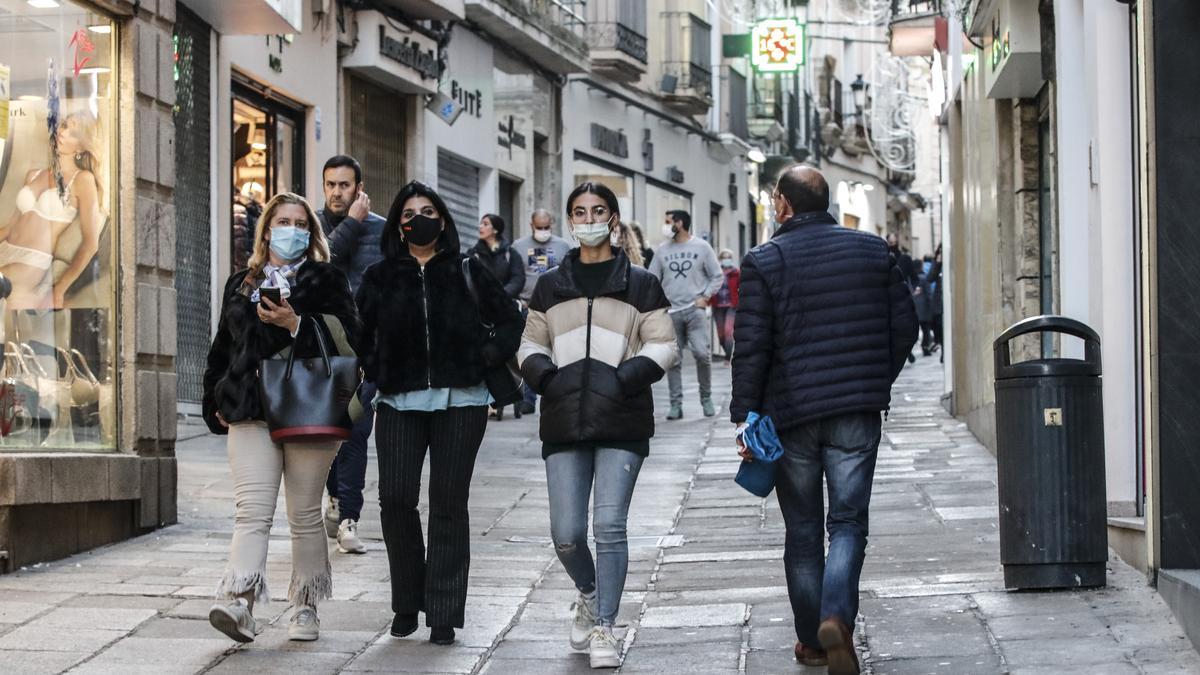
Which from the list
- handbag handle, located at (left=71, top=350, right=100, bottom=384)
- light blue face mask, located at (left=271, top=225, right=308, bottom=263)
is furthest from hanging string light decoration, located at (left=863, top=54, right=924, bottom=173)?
light blue face mask, located at (left=271, top=225, right=308, bottom=263)

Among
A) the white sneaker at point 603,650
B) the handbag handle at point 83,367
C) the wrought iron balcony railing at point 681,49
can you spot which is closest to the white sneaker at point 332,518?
the handbag handle at point 83,367

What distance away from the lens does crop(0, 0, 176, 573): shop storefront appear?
30.7ft

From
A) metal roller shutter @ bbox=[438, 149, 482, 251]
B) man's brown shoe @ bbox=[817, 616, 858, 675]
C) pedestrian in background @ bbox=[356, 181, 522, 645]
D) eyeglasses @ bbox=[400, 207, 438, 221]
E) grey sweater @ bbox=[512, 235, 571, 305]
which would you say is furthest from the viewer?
metal roller shutter @ bbox=[438, 149, 482, 251]

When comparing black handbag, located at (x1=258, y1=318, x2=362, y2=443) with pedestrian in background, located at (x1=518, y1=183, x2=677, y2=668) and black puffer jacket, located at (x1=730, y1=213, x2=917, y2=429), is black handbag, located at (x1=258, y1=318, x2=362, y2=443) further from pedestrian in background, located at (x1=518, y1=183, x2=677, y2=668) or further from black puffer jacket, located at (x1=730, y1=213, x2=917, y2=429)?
black puffer jacket, located at (x1=730, y1=213, x2=917, y2=429)

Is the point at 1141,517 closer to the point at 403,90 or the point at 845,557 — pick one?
the point at 845,557

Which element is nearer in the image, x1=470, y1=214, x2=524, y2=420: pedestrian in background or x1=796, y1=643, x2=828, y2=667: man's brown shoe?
x1=796, y1=643, x2=828, y2=667: man's brown shoe

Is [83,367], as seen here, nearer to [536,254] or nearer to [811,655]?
[811,655]

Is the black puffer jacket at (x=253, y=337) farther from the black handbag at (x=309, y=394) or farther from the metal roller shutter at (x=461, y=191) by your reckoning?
the metal roller shutter at (x=461, y=191)

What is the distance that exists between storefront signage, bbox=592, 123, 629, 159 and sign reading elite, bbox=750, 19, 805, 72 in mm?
7218

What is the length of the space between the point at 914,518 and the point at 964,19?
6.39 m

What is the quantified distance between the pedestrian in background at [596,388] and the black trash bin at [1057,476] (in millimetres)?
1693

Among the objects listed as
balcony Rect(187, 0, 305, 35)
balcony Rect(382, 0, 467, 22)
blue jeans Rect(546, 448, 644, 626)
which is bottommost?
blue jeans Rect(546, 448, 644, 626)

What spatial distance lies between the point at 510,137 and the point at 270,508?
736 inches

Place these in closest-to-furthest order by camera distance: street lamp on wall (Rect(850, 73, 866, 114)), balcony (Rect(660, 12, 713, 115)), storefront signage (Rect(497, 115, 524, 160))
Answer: storefront signage (Rect(497, 115, 524, 160))
balcony (Rect(660, 12, 713, 115))
street lamp on wall (Rect(850, 73, 866, 114))
